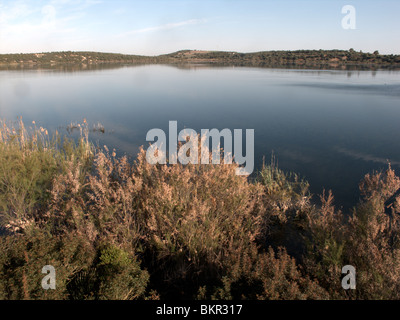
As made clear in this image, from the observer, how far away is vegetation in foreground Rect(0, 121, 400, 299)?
10.00 feet

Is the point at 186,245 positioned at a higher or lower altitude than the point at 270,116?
lower

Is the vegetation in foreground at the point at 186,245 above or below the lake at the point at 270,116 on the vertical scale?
below

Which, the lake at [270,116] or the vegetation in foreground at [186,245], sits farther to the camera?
the lake at [270,116]

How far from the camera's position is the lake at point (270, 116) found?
9.60 meters

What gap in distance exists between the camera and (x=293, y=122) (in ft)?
49.4

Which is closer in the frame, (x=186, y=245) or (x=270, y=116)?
(x=186, y=245)

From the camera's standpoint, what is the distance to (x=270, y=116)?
16.3m

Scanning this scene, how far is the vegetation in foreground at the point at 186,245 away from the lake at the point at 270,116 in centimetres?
291

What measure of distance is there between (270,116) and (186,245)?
13.6 metres

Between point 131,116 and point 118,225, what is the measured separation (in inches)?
520

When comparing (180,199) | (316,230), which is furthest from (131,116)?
(316,230)

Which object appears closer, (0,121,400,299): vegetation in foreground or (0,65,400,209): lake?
(0,121,400,299): vegetation in foreground

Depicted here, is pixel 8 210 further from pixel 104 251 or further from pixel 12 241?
pixel 104 251

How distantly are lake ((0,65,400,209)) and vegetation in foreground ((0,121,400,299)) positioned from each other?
2907 mm
